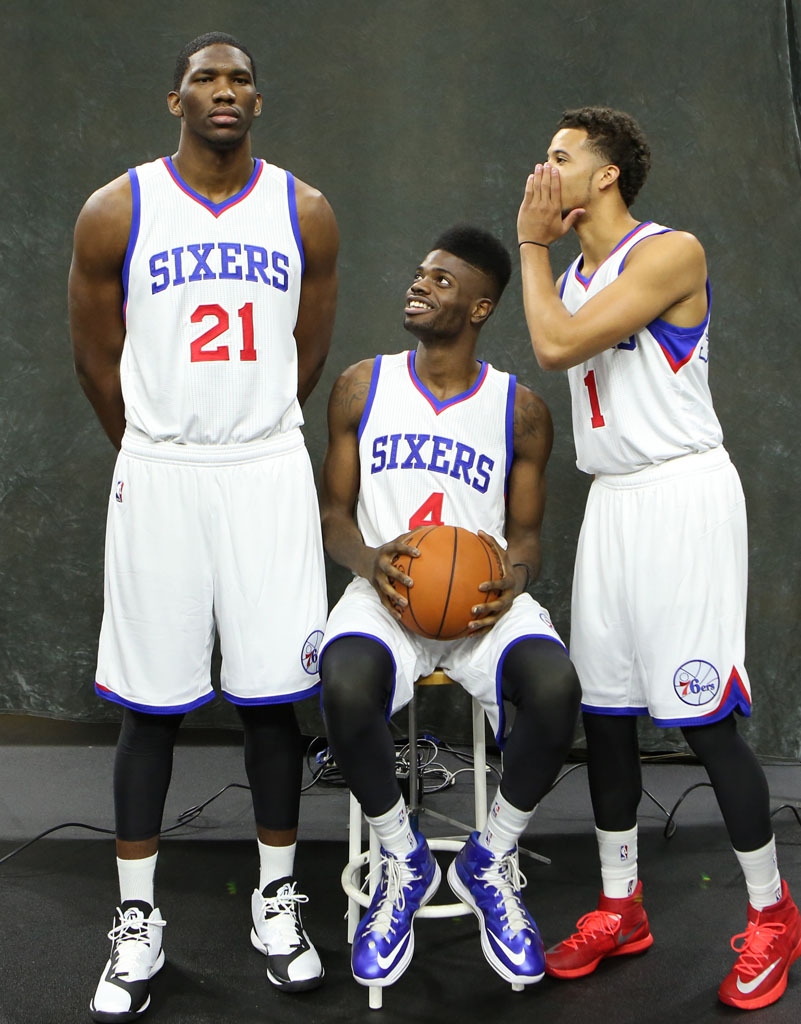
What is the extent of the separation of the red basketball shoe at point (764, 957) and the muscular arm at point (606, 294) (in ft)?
4.50

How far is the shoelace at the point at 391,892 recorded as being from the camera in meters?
2.29

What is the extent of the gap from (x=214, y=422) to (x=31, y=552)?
2.13m

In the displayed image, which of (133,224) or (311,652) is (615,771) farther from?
(133,224)

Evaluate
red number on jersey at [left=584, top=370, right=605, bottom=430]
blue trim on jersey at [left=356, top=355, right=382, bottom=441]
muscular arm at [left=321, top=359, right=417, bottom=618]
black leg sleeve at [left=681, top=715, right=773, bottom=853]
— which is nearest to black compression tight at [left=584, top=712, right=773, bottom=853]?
black leg sleeve at [left=681, top=715, right=773, bottom=853]

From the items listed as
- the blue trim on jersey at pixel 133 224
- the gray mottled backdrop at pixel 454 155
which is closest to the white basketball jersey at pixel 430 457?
the blue trim on jersey at pixel 133 224

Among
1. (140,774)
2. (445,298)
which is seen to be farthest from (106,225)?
(140,774)

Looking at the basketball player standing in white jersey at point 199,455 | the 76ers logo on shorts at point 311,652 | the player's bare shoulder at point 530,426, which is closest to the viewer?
the basketball player standing in white jersey at point 199,455

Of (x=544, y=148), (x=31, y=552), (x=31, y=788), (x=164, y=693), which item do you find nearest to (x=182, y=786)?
(x=31, y=788)

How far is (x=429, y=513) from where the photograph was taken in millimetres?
2744

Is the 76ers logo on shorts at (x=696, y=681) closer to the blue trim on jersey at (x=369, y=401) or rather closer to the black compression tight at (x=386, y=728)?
the black compression tight at (x=386, y=728)

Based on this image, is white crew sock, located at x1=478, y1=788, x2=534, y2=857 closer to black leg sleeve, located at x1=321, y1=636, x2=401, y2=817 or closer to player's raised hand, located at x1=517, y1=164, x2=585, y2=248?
black leg sleeve, located at x1=321, y1=636, x2=401, y2=817

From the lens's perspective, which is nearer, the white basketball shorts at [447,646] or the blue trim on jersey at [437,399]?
the white basketball shorts at [447,646]

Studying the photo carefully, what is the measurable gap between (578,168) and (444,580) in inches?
41.3

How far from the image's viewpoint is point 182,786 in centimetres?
378
